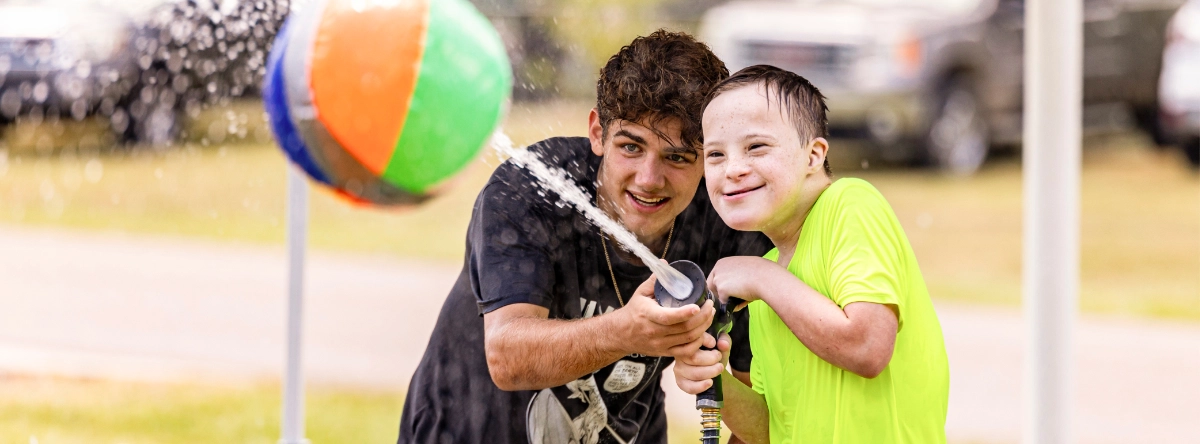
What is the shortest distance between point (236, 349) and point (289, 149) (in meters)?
4.60

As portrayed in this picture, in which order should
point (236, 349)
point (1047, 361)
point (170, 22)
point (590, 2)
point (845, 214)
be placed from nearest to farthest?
point (845, 214) → point (1047, 361) → point (236, 349) → point (170, 22) → point (590, 2)

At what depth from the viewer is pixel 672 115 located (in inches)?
84.5

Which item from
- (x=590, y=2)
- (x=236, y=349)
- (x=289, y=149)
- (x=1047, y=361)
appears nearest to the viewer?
(x=289, y=149)

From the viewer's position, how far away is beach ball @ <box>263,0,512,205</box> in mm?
2021

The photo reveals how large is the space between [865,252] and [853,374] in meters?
0.20

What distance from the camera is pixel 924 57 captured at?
10258 millimetres

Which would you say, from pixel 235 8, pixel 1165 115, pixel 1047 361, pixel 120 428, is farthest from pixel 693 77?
pixel 1165 115

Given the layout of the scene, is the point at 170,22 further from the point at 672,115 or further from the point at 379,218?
the point at 672,115

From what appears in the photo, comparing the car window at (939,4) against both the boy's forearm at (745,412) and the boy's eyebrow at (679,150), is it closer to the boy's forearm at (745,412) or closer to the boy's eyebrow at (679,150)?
the boy's eyebrow at (679,150)

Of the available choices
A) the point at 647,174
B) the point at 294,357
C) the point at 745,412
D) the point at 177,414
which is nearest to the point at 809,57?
the point at 177,414

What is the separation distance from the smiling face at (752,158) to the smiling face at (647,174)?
0.81 feet

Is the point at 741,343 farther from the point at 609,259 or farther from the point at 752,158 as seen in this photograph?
the point at 752,158

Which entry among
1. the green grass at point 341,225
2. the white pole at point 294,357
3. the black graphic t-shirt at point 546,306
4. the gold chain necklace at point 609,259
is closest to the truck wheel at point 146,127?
the green grass at point 341,225

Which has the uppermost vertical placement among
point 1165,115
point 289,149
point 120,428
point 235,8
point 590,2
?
point 590,2
